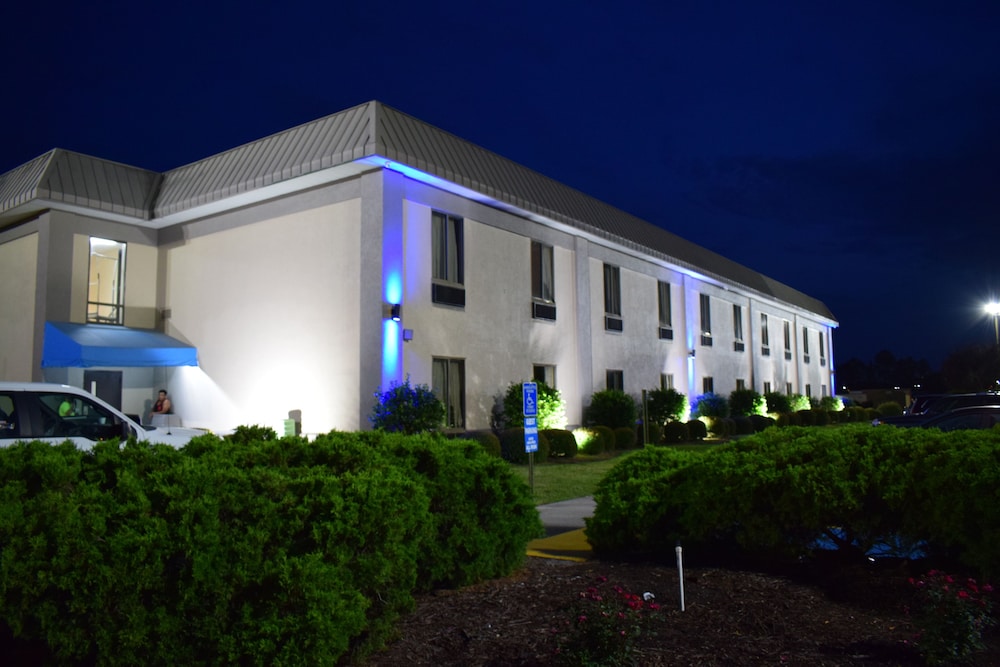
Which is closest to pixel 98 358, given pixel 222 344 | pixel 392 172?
pixel 222 344

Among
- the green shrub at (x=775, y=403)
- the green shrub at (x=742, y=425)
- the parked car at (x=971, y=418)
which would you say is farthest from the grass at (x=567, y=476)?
the green shrub at (x=775, y=403)

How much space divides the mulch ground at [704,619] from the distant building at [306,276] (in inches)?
437

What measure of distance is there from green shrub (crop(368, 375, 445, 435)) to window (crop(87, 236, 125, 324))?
881cm

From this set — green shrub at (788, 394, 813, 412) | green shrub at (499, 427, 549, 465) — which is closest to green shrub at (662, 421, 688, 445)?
green shrub at (499, 427, 549, 465)

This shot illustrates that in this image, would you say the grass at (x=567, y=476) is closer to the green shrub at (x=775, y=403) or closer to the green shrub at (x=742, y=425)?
the green shrub at (x=742, y=425)

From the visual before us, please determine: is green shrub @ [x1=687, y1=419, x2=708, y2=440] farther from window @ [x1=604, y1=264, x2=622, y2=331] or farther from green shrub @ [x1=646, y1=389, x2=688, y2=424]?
window @ [x1=604, y1=264, x2=622, y2=331]

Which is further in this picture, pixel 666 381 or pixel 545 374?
pixel 666 381

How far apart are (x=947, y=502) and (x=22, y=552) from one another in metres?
6.08

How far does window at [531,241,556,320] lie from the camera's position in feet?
72.8

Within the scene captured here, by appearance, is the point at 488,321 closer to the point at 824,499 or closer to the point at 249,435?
the point at 249,435

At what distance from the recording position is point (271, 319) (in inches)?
742

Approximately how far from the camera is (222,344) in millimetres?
20016

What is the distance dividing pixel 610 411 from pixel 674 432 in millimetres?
3808

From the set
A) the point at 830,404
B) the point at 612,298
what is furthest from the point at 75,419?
Result: the point at 830,404
